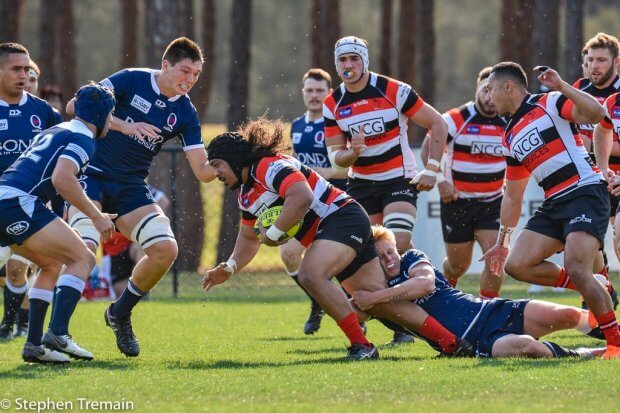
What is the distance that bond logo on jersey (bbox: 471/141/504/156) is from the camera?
11109mm

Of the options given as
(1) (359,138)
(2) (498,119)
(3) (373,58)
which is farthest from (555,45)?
(3) (373,58)

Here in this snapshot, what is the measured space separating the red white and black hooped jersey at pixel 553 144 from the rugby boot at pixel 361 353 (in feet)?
5.59

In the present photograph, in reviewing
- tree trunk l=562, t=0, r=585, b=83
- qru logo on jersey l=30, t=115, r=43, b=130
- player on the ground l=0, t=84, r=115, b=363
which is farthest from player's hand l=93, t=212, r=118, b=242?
tree trunk l=562, t=0, r=585, b=83

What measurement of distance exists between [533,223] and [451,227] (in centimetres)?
281

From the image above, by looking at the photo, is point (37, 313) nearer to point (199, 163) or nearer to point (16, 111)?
point (199, 163)

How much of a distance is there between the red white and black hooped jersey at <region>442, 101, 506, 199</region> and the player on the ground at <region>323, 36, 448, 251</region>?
1.04 metres

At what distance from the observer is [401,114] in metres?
10.2

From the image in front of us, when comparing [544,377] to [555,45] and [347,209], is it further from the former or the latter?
[555,45]

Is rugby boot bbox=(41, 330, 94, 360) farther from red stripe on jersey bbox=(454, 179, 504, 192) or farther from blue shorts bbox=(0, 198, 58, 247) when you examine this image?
red stripe on jersey bbox=(454, 179, 504, 192)

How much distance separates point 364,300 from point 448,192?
3.30m

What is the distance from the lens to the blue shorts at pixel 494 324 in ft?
25.9

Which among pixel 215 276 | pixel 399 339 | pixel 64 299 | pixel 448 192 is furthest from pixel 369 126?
pixel 64 299

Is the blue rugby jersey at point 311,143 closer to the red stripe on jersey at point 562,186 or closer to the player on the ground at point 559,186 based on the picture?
the player on the ground at point 559,186

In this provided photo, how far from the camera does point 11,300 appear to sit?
1075cm
